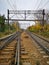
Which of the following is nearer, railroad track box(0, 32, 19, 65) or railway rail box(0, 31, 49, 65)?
railway rail box(0, 31, 49, 65)

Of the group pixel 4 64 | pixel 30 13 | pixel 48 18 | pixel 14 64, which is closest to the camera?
pixel 14 64

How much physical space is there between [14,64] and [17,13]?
43552mm

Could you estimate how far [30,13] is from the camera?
48969mm

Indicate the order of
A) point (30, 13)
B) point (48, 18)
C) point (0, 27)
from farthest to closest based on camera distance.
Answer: point (48, 18) → point (30, 13) → point (0, 27)

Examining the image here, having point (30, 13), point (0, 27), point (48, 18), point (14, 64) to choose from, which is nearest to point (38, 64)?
point (14, 64)

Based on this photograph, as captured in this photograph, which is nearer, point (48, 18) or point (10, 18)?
point (10, 18)

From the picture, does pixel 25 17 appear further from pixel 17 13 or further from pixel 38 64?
pixel 38 64

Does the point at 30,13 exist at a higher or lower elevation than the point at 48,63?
higher

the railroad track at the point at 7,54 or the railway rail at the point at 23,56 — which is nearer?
the railway rail at the point at 23,56

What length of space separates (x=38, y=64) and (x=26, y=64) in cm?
45

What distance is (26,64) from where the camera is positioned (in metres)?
6.63

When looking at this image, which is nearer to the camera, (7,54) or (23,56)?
(23,56)

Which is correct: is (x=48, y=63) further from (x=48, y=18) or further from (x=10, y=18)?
(x=48, y=18)

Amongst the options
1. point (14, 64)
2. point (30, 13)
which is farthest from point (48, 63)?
point (30, 13)
